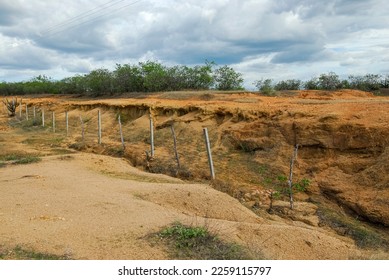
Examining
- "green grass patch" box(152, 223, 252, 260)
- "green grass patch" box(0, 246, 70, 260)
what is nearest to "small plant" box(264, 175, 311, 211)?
"green grass patch" box(152, 223, 252, 260)

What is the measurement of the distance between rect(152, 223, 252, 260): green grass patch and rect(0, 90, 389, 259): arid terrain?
163 mm

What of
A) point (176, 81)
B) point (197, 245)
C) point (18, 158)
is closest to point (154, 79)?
point (176, 81)

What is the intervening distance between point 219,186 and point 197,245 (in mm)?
5404

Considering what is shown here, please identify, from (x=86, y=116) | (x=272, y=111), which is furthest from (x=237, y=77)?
(x=272, y=111)

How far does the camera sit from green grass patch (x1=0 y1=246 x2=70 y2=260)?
5.06 m

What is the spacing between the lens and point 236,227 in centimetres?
629

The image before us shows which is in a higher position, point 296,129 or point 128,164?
point 296,129

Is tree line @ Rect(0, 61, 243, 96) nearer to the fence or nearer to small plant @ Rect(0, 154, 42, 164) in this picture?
the fence

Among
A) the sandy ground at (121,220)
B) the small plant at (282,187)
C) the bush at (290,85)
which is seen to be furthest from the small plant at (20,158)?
the bush at (290,85)

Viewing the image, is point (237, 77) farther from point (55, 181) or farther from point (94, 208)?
point (94, 208)

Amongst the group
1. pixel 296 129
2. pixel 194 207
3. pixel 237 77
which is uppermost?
pixel 237 77

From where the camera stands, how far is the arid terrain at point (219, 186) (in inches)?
235

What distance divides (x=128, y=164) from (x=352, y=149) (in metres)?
6.69

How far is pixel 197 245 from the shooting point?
5.42 meters
